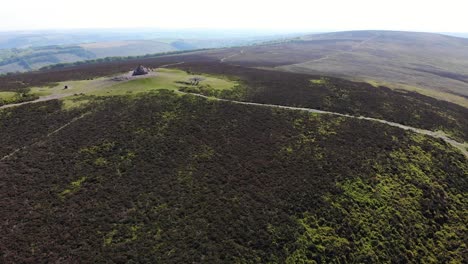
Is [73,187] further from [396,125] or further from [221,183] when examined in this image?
[396,125]

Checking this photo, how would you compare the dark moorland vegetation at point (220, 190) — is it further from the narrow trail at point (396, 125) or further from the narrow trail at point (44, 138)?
the narrow trail at point (396, 125)

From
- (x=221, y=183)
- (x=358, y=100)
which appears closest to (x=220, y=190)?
(x=221, y=183)

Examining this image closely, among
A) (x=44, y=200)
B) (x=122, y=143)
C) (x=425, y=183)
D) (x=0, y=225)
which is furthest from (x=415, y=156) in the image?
(x=0, y=225)

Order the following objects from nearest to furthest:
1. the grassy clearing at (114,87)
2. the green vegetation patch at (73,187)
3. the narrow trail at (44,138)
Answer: the green vegetation patch at (73,187), the narrow trail at (44,138), the grassy clearing at (114,87)

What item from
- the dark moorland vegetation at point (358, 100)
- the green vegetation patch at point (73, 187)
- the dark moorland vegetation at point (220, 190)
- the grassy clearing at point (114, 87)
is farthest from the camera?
the grassy clearing at point (114, 87)

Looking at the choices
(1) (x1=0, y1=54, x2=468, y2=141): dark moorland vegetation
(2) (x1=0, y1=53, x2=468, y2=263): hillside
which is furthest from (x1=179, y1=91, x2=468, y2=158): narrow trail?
(1) (x1=0, y1=54, x2=468, y2=141): dark moorland vegetation

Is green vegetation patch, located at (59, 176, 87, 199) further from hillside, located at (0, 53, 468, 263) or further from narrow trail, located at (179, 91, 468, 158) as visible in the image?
narrow trail, located at (179, 91, 468, 158)

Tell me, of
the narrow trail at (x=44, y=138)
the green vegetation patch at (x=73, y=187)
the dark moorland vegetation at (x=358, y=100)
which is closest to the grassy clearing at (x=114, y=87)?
the narrow trail at (x=44, y=138)
